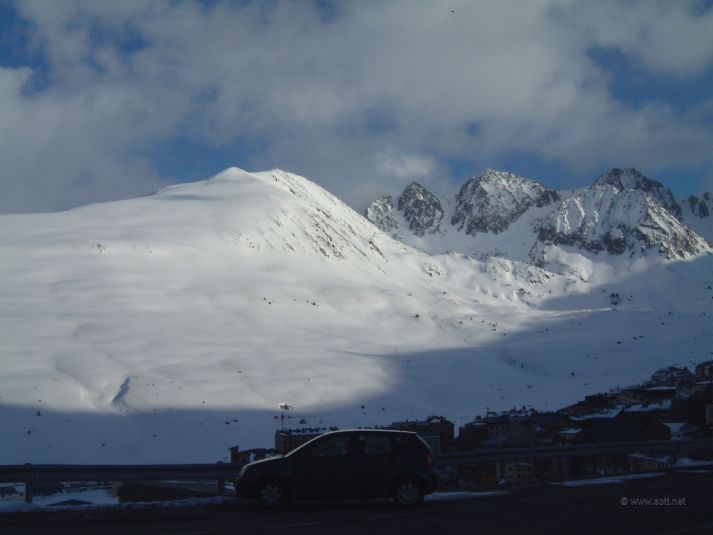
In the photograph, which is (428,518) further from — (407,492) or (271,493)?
(271,493)

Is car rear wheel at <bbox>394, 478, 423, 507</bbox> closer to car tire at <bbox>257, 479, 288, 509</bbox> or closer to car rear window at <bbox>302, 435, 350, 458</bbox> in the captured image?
car rear window at <bbox>302, 435, 350, 458</bbox>

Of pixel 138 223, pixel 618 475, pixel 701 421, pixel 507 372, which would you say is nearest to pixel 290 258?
pixel 138 223

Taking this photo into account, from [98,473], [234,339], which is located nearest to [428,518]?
[98,473]

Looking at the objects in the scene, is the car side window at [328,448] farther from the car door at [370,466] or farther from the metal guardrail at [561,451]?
the metal guardrail at [561,451]

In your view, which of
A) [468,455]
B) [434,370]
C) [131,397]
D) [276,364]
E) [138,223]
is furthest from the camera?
[138,223]

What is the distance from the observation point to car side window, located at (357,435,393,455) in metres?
12.6

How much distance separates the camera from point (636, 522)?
10797 mm

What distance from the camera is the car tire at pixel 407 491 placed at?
12.6 m

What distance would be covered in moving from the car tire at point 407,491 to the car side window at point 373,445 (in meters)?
0.57

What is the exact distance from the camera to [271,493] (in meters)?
12.4

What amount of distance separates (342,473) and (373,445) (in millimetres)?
700

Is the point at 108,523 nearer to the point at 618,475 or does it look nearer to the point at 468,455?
the point at 468,455

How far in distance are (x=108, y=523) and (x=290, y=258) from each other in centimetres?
12603

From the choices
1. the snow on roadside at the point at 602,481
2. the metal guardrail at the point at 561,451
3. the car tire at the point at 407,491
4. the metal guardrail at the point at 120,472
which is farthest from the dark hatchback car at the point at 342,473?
the snow on roadside at the point at 602,481
